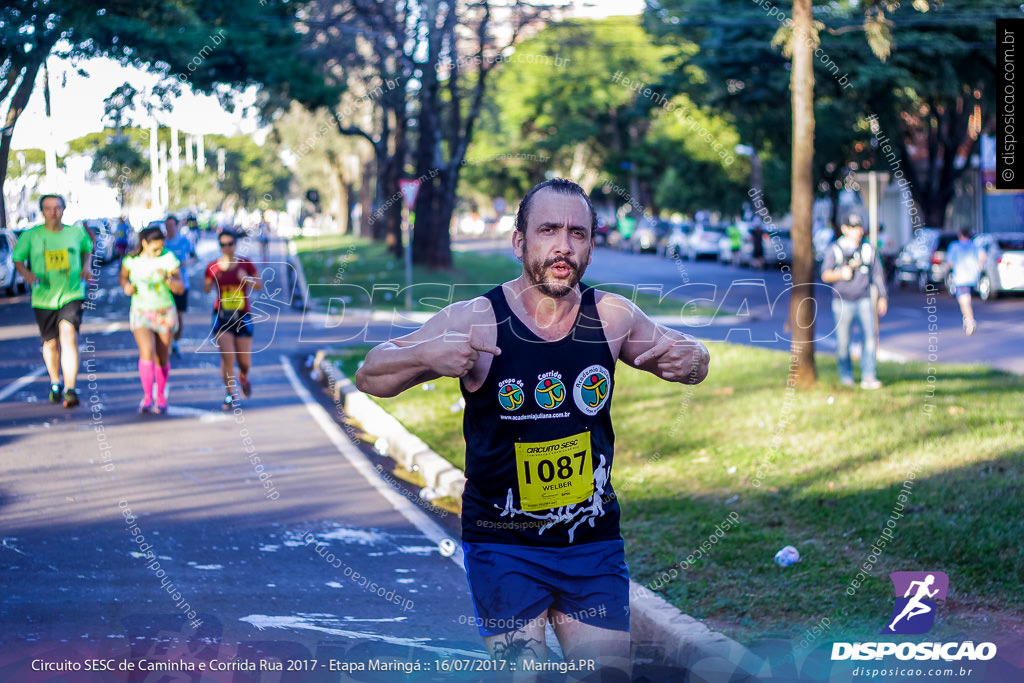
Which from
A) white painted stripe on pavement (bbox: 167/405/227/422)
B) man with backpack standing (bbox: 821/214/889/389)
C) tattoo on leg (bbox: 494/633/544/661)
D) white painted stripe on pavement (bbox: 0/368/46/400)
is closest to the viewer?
tattoo on leg (bbox: 494/633/544/661)

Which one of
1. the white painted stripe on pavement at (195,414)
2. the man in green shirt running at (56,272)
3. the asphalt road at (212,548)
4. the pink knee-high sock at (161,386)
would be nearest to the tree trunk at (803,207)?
the asphalt road at (212,548)

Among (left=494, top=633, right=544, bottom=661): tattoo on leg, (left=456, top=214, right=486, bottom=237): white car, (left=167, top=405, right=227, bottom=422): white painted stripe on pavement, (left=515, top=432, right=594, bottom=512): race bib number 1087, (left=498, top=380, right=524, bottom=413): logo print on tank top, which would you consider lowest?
(left=167, top=405, right=227, bottom=422): white painted stripe on pavement

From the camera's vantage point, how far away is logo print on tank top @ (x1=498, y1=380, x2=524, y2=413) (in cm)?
350

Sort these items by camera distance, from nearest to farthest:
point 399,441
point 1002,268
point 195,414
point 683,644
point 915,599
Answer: point 683,644, point 915,599, point 399,441, point 195,414, point 1002,268

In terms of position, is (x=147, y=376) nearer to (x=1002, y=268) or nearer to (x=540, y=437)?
(x=540, y=437)

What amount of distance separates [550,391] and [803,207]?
1006cm

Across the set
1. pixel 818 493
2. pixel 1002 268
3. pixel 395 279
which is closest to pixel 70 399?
pixel 818 493

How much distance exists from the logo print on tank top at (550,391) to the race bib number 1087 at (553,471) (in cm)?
12

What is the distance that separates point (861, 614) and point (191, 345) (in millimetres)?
15288

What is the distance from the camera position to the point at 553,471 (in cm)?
361

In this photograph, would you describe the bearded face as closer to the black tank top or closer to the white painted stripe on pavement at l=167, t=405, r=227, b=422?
the black tank top

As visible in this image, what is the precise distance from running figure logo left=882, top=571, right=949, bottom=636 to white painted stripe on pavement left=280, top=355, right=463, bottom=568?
253 centimetres

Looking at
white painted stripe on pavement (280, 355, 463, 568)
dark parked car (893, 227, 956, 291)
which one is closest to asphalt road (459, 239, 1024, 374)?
dark parked car (893, 227, 956, 291)

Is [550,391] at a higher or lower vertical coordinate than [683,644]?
higher
